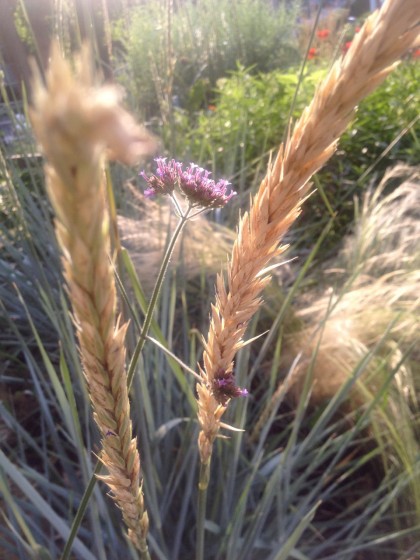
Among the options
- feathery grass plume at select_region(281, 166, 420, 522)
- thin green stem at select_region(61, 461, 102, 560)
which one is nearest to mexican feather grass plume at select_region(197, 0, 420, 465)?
thin green stem at select_region(61, 461, 102, 560)

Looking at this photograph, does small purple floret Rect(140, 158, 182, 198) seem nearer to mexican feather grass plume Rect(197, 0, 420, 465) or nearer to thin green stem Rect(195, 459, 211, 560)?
mexican feather grass plume Rect(197, 0, 420, 465)

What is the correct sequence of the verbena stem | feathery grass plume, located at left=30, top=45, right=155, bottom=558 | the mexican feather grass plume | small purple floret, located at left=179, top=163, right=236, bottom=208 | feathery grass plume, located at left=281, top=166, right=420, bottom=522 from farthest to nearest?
1. feathery grass plume, located at left=281, top=166, right=420, bottom=522
2. small purple floret, located at left=179, top=163, right=236, bottom=208
3. the verbena stem
4. the mexican feather grass plume
5. feathery grass plume, located at left=30, top=45, right=155, bottom=558

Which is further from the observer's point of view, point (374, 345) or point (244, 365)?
point (374, 345)

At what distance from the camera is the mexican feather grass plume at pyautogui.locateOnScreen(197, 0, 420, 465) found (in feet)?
1.05

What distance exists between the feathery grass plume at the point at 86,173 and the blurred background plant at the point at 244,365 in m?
0.29

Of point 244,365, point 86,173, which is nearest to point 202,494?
point 86,173

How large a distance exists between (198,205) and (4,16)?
1884mm

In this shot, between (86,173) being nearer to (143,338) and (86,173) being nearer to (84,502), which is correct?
(143,338)

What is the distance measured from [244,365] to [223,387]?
799 mm

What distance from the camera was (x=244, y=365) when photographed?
1.29 m

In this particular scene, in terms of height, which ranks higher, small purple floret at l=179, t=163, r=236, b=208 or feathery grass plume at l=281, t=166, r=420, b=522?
small purple floret at l=179, t=163, r=236, b=208

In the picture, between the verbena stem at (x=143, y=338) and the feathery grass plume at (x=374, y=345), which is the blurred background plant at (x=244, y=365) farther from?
the verbena stem at (x=143, y=338)

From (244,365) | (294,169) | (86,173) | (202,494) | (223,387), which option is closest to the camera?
(86,173)

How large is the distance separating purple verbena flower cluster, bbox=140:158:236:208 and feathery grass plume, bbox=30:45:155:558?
246 millimetres
